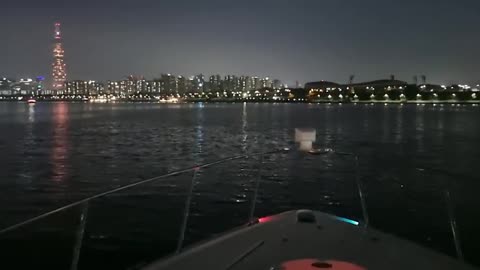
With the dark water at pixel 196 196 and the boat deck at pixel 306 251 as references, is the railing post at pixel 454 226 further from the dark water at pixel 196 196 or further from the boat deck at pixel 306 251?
the dark water at pixel 196 196

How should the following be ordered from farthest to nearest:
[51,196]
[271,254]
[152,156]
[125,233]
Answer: [152,156]
[51,196]
[125,233]
[271,254]

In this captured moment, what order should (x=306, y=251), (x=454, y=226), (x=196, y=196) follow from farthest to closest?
(x=196, y=196) → (x=454, y=226) → (x=306, y=251)

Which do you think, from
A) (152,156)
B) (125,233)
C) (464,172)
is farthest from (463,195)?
(152,156)

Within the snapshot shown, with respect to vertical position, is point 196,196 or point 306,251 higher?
point 306,251

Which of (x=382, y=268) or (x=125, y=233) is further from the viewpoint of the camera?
(x=125, y=233)

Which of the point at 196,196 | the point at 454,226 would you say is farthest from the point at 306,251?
the point at 196,196

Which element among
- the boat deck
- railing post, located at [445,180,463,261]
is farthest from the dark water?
the boat deck

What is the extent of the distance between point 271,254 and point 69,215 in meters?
9.39

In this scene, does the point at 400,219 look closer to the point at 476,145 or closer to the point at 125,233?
the point at 125,233

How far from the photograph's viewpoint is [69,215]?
507 inches

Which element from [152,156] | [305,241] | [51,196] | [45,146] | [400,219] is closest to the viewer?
[305,241]

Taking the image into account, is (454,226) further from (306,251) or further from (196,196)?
(196,196)

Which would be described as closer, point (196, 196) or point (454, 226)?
point (454, 226)

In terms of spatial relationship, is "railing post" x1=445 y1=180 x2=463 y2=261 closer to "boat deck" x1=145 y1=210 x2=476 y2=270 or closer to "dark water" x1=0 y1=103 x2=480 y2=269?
"boat deck" x1=145 y1=210 x2=476 y2=270
